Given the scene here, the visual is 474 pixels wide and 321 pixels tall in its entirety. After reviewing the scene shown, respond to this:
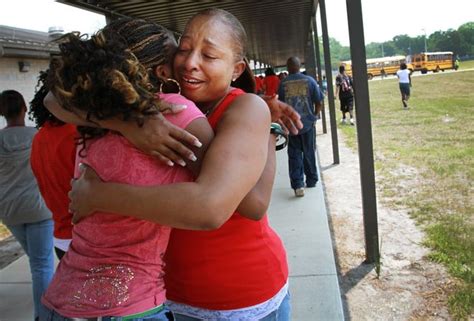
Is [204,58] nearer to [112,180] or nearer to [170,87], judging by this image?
[170,87]

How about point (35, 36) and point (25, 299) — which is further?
point (35, 36)

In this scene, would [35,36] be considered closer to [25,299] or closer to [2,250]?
[2,250]

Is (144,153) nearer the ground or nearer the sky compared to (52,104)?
nearer the ground

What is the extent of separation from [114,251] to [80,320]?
178 millimetres

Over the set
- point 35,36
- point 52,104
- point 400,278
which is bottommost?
point 400,278

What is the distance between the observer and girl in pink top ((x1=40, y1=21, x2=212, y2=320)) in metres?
1.02

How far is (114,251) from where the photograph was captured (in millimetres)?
1087

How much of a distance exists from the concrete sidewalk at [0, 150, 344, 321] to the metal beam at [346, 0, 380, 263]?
41cm

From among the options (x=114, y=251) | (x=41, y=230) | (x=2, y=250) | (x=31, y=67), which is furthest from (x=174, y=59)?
(x=31, y=67)

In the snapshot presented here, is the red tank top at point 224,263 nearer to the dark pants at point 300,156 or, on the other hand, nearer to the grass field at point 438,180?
the grass field at point 438,180

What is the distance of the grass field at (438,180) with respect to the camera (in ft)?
14.1

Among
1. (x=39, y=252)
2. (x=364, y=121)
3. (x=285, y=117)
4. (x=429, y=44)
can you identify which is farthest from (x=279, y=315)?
(x=429, y=44)

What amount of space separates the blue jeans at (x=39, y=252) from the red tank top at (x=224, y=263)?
2.22 m

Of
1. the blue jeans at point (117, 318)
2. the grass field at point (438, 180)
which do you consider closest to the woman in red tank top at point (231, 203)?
the blue jeans at point (117, 318)
